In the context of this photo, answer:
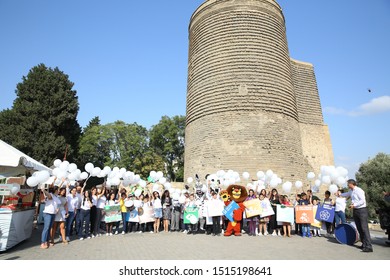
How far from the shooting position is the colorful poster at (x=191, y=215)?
956 centimetres

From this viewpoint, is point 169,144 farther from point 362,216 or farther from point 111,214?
point 362,216

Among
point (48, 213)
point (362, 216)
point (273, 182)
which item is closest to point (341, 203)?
point (362, 216)

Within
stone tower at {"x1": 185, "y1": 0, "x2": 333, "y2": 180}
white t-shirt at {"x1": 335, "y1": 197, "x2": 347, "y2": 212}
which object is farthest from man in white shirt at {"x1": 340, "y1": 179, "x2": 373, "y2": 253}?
stone tower at {"x1": 185, "y1": 0, "x2": 333, "y2": 180}

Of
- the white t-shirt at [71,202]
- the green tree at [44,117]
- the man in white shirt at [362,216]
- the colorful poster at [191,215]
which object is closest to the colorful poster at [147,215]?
the colorful poster at [191,215]

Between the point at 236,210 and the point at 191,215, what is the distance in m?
1.80

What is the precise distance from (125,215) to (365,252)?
782 centimetres

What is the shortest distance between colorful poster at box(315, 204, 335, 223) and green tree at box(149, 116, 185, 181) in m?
30.4

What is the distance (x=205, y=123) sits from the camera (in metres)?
21.2

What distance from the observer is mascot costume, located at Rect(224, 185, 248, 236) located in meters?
9.01

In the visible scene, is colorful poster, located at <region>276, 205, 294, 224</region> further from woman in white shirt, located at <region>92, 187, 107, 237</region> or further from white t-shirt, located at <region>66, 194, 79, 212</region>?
white t-shirt, located at <region>66, 194, 79, 212</region>

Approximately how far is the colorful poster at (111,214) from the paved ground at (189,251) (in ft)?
4.85

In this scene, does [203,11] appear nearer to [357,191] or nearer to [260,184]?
[260,184]

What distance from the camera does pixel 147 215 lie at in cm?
991

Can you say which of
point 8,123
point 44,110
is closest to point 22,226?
point 44,110
